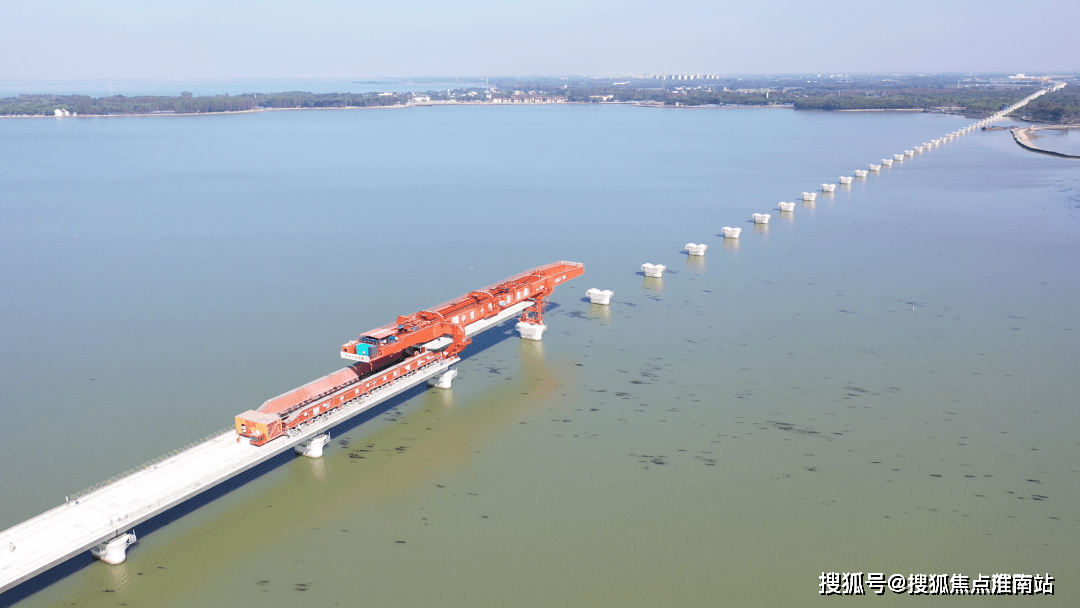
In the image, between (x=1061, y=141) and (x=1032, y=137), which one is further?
(x=1032, y=137)

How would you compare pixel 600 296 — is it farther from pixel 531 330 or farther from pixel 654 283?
pixel 531 330

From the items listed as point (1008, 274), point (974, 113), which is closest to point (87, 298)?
point (1008, 274)

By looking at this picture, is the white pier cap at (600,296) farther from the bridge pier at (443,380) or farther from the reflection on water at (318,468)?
the reflection on water at (318,468)

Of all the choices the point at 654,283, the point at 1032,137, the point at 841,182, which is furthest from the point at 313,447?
the point at 1032,137

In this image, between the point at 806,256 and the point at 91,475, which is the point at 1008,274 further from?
the point at 91,475

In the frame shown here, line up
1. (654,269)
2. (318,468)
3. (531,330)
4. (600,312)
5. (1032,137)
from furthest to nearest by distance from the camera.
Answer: (1032,137) < (654,269) < (600,312) < (531,330) < (318,468)

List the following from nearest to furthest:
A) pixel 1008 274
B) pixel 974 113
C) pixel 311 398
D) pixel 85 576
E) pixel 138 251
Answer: pixel 85 576 < pixel 311 398 < pixel 1008 274 < pixel 138 251 < pixel 974 113

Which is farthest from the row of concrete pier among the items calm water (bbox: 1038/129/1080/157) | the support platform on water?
the support platform on water

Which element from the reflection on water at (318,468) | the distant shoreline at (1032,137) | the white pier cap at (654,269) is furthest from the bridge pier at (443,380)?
the distant shoreline at (1032,137)
